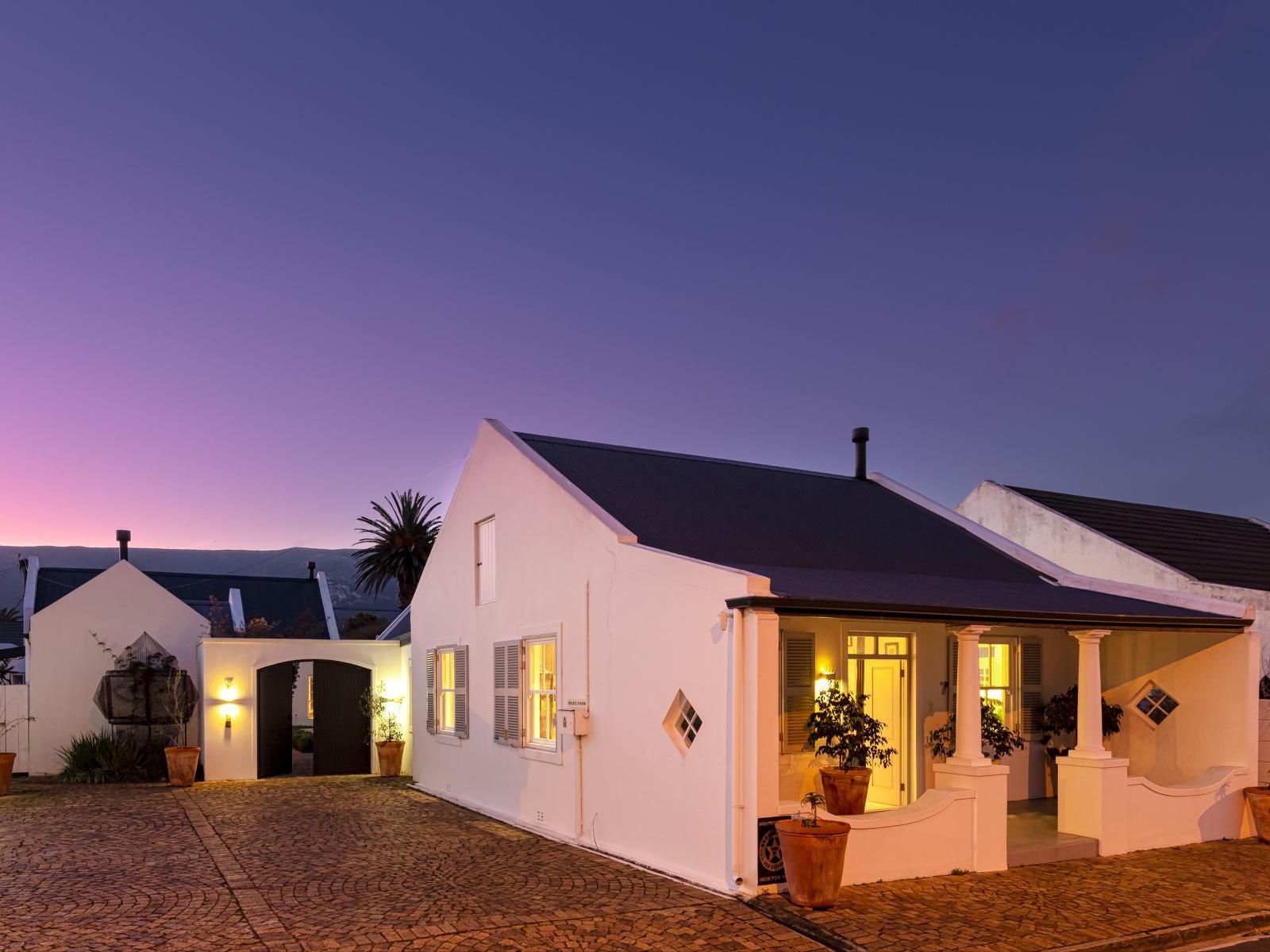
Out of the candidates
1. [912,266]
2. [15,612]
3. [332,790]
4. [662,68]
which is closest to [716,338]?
[912,266]

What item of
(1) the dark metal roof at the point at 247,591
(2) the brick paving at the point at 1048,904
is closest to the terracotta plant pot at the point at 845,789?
(2) the brick paving at the point at 1048,904

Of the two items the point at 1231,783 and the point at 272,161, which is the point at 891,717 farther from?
the point at 272,161

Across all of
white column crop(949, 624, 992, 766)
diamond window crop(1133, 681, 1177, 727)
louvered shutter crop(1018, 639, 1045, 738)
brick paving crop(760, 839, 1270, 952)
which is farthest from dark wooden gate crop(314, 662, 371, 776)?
diamond window crop(1133, 681, 1177, 727)

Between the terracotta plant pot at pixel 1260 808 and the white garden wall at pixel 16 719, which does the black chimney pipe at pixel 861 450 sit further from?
the white garden wall at pixel 16 719

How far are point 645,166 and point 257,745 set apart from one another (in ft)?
38.0

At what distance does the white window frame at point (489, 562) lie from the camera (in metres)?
13.6

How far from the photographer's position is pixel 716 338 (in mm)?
18172

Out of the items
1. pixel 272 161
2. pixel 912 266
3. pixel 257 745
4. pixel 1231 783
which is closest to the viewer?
pixel 1231 783

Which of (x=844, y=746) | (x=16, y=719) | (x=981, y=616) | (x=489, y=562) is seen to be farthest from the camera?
(x=16, y=719)

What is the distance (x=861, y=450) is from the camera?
1633 centimetres

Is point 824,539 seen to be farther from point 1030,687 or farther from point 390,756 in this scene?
point 390,756

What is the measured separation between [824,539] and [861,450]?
4289 mm

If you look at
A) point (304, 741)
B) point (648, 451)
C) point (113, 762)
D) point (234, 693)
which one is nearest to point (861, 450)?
point (648, 451)

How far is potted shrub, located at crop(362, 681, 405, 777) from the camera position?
58.4ft
